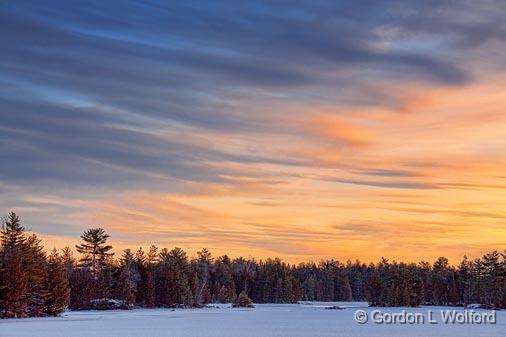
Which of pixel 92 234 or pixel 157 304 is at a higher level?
pixel 92 234

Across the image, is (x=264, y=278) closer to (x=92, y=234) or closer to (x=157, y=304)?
(x=157, y=304)

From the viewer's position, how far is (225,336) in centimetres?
5172

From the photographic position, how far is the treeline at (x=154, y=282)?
90.7m

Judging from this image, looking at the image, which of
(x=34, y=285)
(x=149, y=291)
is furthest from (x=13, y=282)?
A: (x=149, y=291)

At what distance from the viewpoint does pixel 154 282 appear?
5635 inches

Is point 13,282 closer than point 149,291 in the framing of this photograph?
Yes

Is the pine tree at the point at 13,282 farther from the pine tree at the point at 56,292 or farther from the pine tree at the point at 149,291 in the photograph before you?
the pine tree at the point at 149,291

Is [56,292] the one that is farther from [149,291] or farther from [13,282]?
[149,291]

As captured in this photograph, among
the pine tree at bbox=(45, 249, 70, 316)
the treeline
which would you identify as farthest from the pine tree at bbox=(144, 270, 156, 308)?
the pine tree at bbox=(45, 249, 70, 316)

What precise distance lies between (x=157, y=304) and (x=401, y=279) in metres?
52.7

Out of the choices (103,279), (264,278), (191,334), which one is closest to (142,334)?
(191,334)

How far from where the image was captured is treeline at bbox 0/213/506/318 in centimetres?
9069

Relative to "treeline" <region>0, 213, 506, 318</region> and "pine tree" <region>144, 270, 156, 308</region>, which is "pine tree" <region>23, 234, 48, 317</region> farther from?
"pine tree" <region>144, 270, 156, 308</region>

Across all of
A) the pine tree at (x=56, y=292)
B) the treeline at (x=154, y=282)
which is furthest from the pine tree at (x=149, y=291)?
the pine tree at (x=56, y=292)
